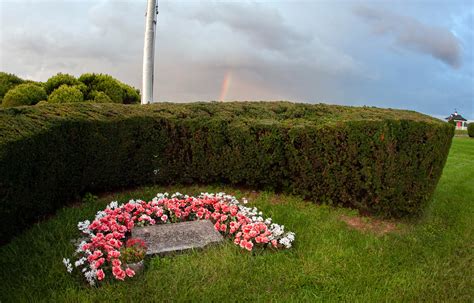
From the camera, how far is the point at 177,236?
532cm

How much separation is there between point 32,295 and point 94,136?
3.08 m

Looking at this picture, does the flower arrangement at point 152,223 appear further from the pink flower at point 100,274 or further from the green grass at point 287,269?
the green grass at point 287,269

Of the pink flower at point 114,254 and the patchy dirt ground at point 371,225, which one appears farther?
the patchy dirt ground at point 371,225

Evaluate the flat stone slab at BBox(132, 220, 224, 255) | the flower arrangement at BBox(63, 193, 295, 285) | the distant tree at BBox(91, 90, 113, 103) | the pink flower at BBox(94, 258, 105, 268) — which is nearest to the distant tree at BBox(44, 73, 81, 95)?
the distant tree at BBox(91, 90, 113, 103)

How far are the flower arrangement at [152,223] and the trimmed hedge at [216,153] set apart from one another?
73 cm

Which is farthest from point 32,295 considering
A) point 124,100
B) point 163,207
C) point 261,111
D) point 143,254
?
point 124,100

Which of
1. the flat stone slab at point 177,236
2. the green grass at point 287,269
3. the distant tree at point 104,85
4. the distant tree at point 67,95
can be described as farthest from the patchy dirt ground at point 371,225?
the distant tree at point 104,85

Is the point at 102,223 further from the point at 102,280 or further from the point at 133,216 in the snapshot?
the point at 102,280

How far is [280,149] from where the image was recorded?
7074 mm

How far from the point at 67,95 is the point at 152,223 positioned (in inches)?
429

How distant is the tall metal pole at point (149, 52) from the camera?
1202cm

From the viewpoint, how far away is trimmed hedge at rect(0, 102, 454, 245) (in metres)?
5.68

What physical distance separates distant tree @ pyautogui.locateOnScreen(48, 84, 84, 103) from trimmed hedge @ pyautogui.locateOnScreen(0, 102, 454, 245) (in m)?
8.00

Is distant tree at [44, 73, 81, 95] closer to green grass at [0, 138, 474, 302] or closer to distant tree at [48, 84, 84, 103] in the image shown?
distant tree at [48, 84, 84, 103]
